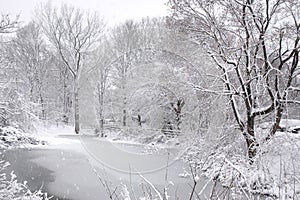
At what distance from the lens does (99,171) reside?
7641 mm

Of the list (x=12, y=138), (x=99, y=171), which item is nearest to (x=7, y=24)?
(x=12, y=138)

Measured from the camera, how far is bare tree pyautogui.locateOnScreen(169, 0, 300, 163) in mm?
6441

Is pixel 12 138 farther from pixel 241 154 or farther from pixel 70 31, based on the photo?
pixel 70 31

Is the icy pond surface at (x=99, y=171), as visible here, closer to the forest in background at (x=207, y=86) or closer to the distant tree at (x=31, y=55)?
the forest in background at (x=207, y=86)

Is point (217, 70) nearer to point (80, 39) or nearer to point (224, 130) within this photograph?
point (224, 130)

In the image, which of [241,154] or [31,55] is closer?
[241,154]

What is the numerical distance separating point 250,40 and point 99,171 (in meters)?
5.32

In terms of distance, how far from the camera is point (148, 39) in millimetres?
9047

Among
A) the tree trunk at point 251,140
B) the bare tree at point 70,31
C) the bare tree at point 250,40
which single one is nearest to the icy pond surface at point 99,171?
the tree trunk at point 251,140

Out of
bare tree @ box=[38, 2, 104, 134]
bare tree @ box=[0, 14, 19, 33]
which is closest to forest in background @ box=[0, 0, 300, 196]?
bare tree @ box=[0, 14, 19, 33]

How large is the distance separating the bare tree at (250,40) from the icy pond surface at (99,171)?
213 cm

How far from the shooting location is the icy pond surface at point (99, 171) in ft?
19.8

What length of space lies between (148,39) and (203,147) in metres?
4.09

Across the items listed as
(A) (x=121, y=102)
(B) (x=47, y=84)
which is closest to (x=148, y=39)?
(A) (x=121, y=102)
